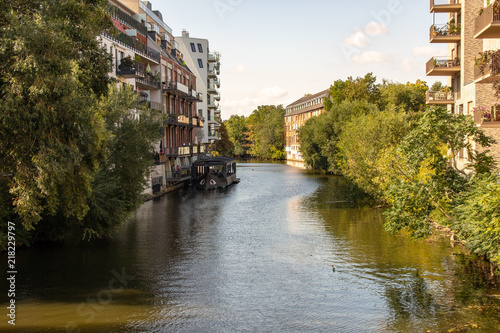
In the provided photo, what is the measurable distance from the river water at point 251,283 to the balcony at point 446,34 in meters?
13.0

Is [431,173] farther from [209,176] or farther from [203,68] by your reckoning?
[203,68]

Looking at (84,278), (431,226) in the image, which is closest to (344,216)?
(431,226)

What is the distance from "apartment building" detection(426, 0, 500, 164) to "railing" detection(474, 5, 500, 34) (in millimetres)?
165

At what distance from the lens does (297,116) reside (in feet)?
392

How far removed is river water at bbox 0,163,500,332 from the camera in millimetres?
12438

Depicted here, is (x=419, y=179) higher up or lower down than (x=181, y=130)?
lower down

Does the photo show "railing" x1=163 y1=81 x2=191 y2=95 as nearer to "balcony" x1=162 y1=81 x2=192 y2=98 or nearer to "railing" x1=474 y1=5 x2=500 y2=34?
"balcony" x1=162 y1=81 x2=192 y2=98

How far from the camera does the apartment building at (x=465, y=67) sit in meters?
21.6

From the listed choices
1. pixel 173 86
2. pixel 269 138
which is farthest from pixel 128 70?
pixel 269 138

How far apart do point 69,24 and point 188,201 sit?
79.6 ft

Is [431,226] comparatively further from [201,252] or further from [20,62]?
[20,62]

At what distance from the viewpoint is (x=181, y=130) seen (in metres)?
52.2

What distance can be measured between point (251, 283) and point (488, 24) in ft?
43.4

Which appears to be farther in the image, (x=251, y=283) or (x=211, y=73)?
(x=211, y=73)
